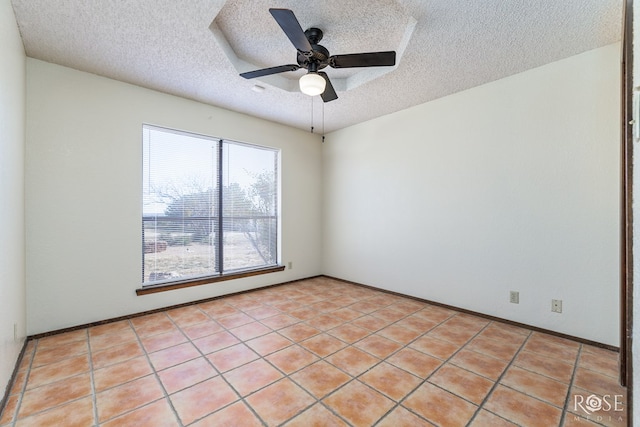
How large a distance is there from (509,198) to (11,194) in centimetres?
434

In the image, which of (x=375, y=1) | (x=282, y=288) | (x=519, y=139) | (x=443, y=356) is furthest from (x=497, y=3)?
(x=282, y=288)

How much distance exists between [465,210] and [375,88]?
70.3 inches

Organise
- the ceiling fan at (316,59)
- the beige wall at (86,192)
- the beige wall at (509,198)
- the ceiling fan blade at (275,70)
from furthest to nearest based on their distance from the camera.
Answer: the beige wall at (86,192)
the beige wall at (509,198)
the ceiling fan blade at (275,70)
the ceiling fan at (316,59)

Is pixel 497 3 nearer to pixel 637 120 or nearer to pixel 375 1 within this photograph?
pixel 375 1

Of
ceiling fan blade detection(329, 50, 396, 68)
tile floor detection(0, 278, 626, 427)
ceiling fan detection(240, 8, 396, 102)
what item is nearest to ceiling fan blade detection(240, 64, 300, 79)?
ceiling fan detection(240, 8, 396, 102)

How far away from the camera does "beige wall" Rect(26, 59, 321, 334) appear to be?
2.60m

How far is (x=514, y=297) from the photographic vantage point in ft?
9.50

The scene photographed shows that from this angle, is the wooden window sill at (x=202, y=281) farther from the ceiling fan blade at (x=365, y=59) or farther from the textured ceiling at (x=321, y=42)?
the ceiling fan blade at (x=365, y=59)

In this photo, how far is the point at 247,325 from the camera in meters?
2.92

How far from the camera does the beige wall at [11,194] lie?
1723 mm

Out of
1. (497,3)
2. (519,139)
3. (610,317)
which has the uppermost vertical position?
(497,3)

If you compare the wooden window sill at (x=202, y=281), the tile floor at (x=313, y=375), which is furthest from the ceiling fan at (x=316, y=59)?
the wooden window sill at (x=202, y=281)

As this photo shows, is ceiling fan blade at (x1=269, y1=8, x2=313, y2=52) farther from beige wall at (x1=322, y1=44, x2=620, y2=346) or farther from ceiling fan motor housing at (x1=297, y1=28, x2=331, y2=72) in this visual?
beige wall at (x1=322, y1=44, x2=620, y2=346)

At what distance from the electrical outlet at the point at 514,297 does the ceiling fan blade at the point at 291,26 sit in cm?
306
